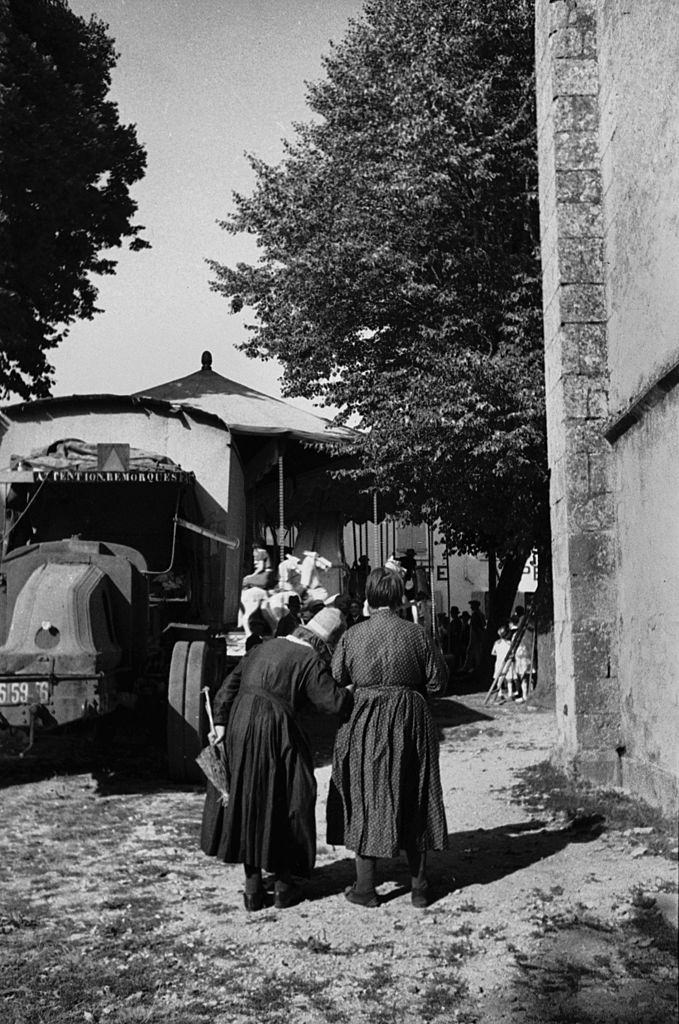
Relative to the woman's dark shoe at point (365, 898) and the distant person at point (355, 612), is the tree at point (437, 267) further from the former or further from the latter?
the woman's dark shoe at point (365, 898)

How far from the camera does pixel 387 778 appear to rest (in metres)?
5.22

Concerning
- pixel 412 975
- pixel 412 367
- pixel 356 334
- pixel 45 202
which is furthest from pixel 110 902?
pixel 45 202

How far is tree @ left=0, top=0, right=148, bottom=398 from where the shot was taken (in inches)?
718

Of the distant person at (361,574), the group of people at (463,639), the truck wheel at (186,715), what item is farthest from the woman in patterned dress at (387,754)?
the group of people at (463,639)

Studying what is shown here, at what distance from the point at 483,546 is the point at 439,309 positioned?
539cm

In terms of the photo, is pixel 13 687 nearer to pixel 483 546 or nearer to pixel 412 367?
pixel 412 367

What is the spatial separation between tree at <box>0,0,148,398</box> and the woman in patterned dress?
14.5 metres

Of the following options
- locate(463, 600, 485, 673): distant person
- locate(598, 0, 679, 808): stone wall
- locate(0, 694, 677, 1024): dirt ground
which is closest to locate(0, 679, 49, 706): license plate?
locate(0, 694, 677, 1024): dirt ground

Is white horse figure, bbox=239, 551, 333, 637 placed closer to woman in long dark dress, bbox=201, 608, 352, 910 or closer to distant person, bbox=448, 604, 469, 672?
woman in long dark dress, bbox=201, 608, 352, 910

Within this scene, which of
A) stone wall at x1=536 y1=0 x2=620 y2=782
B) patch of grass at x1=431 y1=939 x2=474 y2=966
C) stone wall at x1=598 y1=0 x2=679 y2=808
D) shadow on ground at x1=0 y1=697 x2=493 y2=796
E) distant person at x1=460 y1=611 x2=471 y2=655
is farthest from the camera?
distant person at x1=460 y1=611 x2=471 y2=655

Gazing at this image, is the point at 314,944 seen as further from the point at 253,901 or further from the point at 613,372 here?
the point at 613,372

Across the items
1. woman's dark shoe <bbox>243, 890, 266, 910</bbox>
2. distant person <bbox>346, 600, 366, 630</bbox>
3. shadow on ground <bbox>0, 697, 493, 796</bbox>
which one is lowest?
woman's dark shoe <bbox>243, 890, 266, 910</bbox>

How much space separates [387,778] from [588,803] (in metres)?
3.01

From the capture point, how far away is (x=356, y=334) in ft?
54.6
